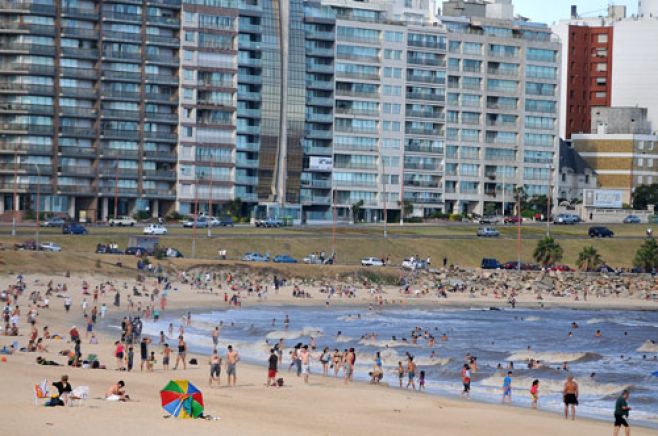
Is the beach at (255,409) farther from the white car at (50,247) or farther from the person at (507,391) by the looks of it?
the white car at (50,247)

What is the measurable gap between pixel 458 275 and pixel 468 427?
8101 centimetres

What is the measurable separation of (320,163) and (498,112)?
1075 inches

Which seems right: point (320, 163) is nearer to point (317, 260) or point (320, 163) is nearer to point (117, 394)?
point (317, 260)

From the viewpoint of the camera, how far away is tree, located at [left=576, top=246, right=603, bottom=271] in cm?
14150

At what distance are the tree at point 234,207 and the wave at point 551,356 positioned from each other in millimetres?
84330

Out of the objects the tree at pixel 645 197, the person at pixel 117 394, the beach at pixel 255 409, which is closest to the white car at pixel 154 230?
the beach at pixel 255 409

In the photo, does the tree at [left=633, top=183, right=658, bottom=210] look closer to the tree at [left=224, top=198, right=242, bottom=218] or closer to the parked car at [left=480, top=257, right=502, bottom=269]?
the tree at [left=224, top=198, right=242, bottom=218]

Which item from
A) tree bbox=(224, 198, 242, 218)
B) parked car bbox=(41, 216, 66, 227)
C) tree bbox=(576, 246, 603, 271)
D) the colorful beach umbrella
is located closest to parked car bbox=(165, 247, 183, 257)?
parked car bbox=(41, 216, 66, 227)

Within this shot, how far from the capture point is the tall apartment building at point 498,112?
587 ft

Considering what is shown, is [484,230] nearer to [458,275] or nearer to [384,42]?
[458,275]

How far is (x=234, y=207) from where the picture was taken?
158m

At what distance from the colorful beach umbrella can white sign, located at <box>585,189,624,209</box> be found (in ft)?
456

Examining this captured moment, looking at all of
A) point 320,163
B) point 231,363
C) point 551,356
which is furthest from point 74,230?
point 231,363

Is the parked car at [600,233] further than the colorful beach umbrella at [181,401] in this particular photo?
Yes
